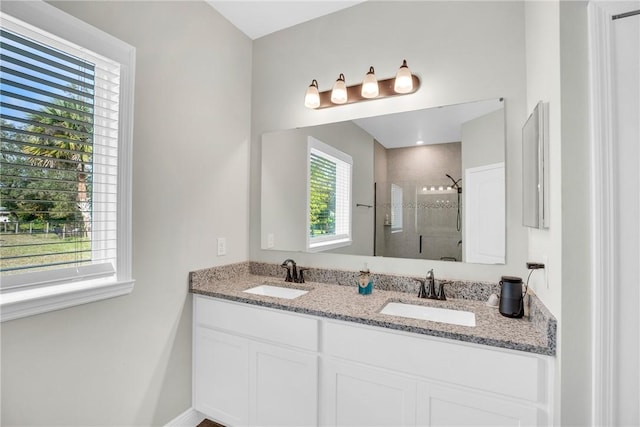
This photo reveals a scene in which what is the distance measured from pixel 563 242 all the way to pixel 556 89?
562mm

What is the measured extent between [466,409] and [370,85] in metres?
1.78

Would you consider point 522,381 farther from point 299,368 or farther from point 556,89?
point 556,89

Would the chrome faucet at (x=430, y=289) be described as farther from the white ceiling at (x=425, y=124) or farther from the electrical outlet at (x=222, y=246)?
the electrical outlet at (x=222, y=246)

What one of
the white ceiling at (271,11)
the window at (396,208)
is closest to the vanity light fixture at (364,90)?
the white ceiling at (271,11)

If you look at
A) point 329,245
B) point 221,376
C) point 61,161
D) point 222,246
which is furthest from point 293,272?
point 61,161

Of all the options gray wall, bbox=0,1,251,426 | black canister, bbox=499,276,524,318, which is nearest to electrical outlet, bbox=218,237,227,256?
gray wall, bbox=0,1,251,426

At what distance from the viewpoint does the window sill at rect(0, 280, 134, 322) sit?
1221mm

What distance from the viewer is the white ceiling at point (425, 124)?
1.78m

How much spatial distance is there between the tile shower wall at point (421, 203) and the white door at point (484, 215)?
6 centimetres

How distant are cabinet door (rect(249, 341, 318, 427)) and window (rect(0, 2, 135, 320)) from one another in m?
0.84

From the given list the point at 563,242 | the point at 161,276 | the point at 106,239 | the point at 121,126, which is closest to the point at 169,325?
the point at 161,276

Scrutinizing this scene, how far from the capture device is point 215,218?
7.14 feet

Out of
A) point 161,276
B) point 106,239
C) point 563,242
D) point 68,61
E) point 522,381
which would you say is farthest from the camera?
point 161,276

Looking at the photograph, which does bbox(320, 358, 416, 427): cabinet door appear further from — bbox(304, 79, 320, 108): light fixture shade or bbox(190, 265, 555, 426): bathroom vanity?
bbox(304, 79, 320, 108): light fixture shade
